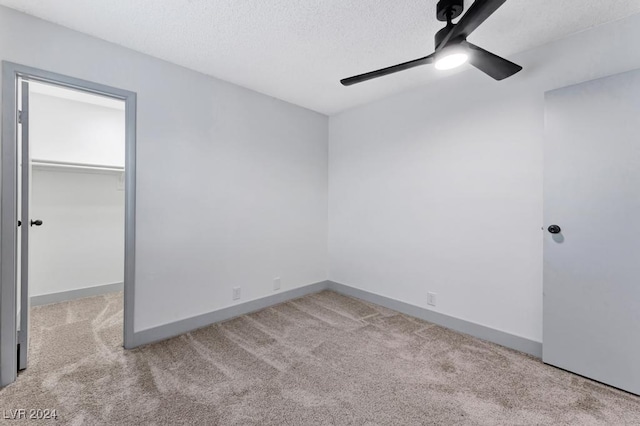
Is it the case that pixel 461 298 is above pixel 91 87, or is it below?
below

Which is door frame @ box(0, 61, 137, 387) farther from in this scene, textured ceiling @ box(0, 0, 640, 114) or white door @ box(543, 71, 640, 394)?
white door @ box(543, 71, 640, 394)

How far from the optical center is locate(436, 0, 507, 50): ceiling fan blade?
121 centimetres

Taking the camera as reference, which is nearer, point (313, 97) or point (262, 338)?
point (262, 338)

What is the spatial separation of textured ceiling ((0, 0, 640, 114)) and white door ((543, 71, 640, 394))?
21.1 inches

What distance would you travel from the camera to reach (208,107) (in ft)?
8.78

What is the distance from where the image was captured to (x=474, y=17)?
4.25 ft

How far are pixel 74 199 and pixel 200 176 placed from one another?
75.2 inches

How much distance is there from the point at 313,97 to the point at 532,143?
2.20m

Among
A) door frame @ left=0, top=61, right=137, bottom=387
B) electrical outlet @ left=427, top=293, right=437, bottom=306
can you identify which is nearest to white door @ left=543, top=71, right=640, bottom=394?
electrical outlet @ left=427, top=293, right=437, bottom=306

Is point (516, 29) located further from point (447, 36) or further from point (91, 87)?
point (91, 87)

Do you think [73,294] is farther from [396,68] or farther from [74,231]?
[396,68]

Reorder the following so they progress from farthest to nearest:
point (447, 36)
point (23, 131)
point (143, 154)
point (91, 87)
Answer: point (143, 154) → point (91, 87) → point (23, 131) → point (447, 36)

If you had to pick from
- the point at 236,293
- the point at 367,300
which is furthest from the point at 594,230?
the point at 236,293

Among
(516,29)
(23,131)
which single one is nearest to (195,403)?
(23,131)
